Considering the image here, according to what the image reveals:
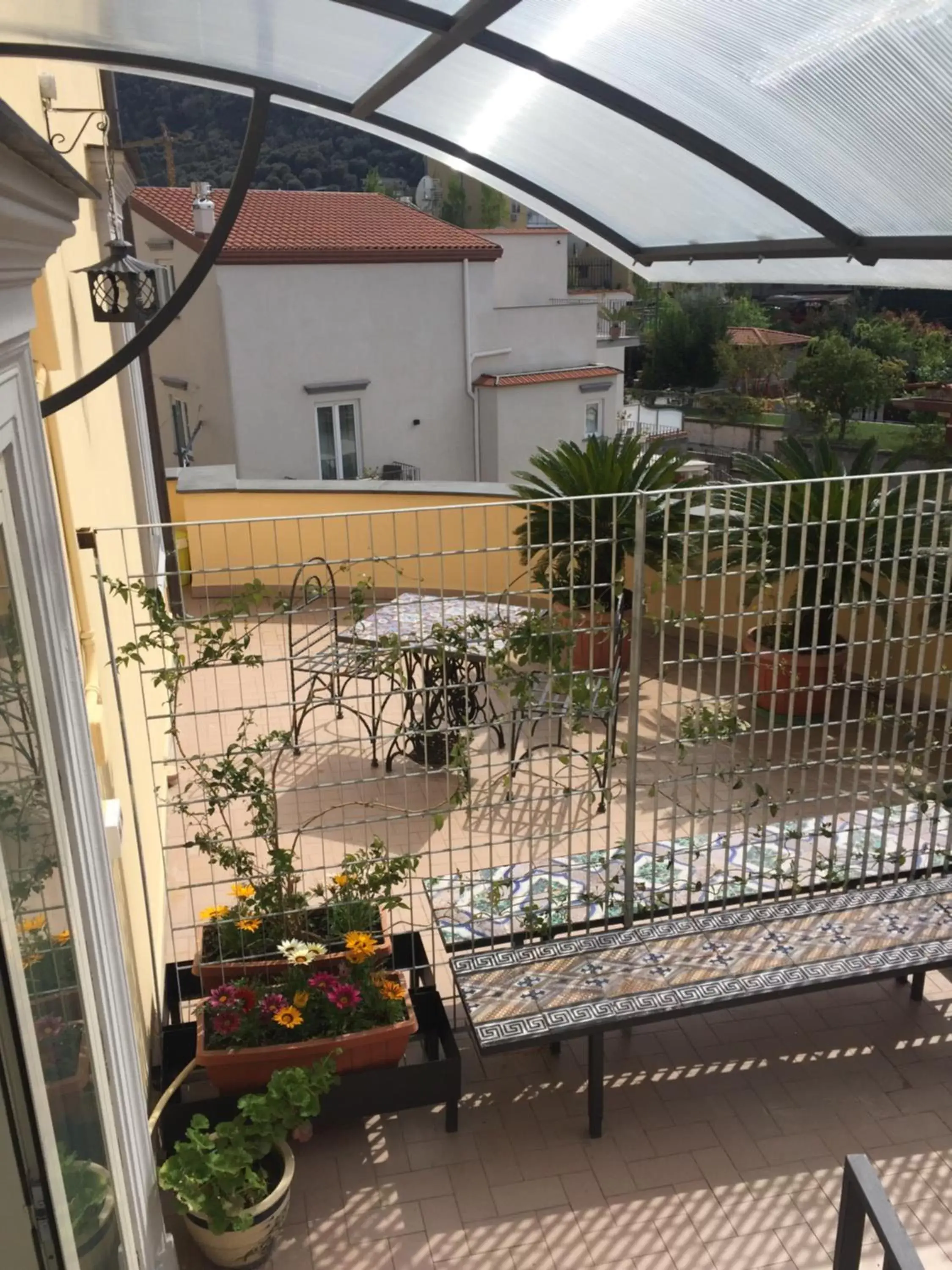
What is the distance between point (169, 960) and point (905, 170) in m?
3.82

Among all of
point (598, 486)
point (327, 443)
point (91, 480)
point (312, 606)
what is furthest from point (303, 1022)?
point (327, 443)

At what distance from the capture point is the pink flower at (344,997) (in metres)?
3.31

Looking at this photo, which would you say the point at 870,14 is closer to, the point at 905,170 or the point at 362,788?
the point at 905,170

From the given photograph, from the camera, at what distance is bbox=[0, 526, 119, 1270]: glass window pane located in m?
1.71

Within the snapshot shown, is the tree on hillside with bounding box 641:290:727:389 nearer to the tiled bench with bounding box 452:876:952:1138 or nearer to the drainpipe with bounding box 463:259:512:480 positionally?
the drainpipe with bounding box 463:259:512:480

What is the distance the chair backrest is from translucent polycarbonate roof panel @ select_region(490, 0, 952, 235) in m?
1.58

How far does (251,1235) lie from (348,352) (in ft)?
49.4

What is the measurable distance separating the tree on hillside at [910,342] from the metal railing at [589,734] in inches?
1272

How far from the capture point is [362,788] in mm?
5953

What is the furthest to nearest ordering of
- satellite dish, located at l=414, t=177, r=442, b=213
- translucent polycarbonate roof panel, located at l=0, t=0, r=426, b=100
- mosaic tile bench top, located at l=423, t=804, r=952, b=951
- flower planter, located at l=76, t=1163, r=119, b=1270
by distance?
satellite dish, located at l=414, t=177, r=442, b=213 → mosaic tile bench top, located at l=423, t=804, r=952, b=951 → translucent polycarbonate roof panel, located at l=0, t=0, r=426, b=100 → flower planter, located at l=76, t=1163, r=119, b=1270

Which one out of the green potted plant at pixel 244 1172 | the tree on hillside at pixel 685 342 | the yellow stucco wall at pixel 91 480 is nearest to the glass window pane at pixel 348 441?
the yellow stucco wall at pixel 91 480

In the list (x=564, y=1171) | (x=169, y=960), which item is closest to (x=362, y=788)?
(x=169, y=960)

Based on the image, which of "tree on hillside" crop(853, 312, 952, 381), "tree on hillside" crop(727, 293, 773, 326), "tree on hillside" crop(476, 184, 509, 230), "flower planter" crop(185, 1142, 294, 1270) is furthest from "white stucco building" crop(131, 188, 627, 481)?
"tree on hillside" crop(727, 293, 773, 326)

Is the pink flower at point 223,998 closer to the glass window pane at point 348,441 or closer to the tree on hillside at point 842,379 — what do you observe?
the glass window pane at point 348,441
